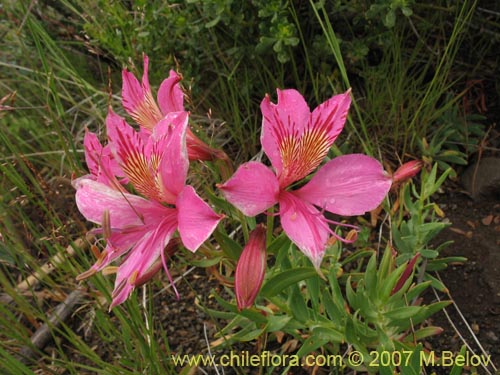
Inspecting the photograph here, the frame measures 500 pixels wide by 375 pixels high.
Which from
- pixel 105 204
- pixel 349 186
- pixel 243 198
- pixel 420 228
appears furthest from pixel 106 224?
pixel 420 228

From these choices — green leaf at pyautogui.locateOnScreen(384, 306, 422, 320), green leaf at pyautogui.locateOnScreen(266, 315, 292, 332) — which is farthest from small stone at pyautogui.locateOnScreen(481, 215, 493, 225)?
green leaf at pyautogui.locateOnScreen(266, 315, 292, 332)

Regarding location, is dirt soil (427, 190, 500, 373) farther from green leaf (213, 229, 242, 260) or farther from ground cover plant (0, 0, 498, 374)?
green leaf (213, 229, 242, 260)

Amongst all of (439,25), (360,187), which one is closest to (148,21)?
(439,25)

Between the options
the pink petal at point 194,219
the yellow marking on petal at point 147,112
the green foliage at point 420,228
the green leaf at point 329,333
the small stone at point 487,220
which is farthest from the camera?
the small stone at point 487,220

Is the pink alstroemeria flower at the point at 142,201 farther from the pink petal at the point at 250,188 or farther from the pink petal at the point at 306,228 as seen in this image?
the pink petal at the point at 306,228

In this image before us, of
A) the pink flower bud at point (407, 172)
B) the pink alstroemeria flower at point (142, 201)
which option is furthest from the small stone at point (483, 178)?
the pink alstroemeria flower at point (142, 201)
